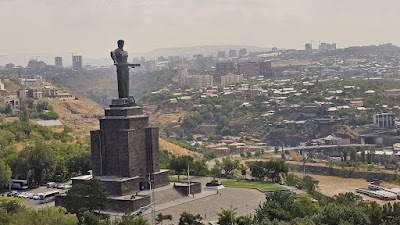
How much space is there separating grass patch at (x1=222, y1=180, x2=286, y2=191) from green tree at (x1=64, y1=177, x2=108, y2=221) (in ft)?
38.1

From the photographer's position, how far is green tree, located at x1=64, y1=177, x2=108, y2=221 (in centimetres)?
2878

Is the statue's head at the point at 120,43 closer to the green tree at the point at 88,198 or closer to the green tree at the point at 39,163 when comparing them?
the green tree at the point at 88,198

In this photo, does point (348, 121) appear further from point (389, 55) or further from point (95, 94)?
point (389, 55)

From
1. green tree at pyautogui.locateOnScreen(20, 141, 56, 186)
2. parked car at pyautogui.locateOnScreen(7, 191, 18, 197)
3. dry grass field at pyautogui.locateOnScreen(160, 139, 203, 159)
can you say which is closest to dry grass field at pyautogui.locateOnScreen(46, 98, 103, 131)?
dry grass field at pyautogui.locateOnScreen(160, 139, 203, 159)

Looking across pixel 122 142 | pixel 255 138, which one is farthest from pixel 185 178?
pixel 255 138

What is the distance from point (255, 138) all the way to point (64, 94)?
1256 inches

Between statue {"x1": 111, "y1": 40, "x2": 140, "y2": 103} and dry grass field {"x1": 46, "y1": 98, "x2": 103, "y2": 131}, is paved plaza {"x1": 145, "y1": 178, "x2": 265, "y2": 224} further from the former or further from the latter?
dry grass field {"x1": 46, "y1": 98, "x2": 103, "y2": 131}

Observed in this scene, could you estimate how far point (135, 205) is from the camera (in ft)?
104

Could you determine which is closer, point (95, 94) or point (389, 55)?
point (95, 94)

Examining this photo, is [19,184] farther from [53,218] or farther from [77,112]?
[77,112]

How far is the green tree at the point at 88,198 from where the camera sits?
2878 cm

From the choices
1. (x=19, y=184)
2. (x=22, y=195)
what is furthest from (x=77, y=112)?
(x=22, y=195)

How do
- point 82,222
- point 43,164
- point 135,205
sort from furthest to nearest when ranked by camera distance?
point 43,164, point 135,205, point 82,222

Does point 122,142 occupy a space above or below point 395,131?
above
